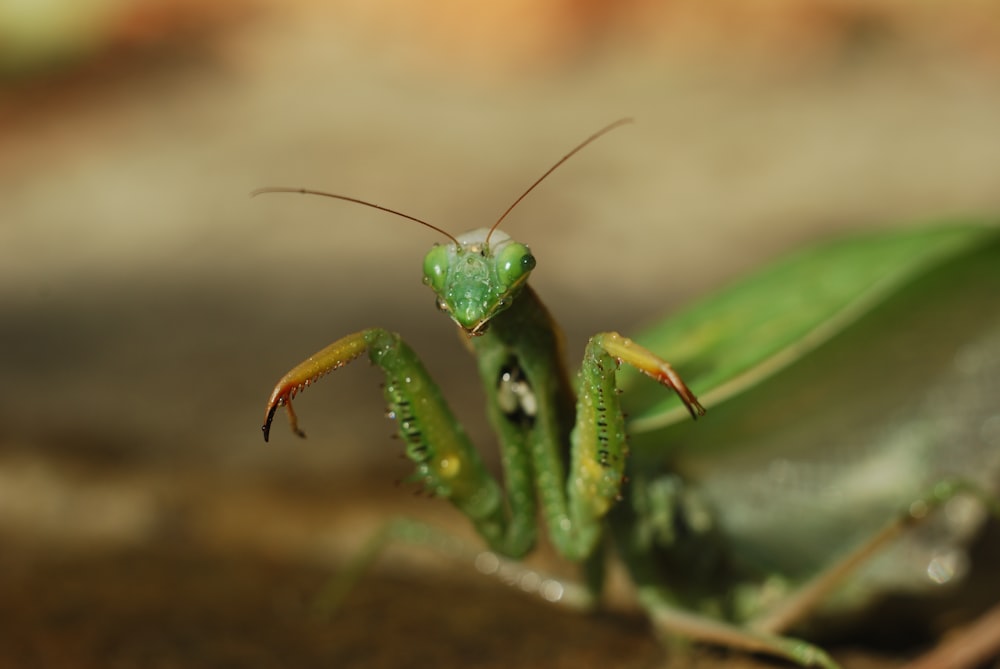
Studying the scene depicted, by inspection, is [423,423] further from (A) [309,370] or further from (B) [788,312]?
(B) [788,312]

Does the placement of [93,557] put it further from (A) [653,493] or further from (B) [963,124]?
(B) [963,124]

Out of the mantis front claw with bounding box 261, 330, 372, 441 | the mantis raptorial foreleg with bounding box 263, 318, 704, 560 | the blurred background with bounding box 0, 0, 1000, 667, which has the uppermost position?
the mantis front claw with bounding box 261, 330, 372, 441

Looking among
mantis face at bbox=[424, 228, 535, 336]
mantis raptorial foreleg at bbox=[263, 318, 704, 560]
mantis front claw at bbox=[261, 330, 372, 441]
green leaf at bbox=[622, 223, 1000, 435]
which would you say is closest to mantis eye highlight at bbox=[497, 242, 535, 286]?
mantis face at bbox=[424, 228, 535, 336]

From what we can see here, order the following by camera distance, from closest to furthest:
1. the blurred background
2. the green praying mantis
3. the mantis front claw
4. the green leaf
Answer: the mantis front claw → the green praying mantis → the green leaf → the blurred background

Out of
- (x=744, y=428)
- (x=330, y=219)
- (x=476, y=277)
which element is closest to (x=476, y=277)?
(x=476, y=277)

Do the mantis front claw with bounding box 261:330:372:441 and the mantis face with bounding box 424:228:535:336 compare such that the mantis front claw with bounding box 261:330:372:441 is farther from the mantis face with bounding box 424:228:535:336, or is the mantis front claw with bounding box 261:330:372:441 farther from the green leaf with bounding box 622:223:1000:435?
the green leaf with bounding box 622:223:1000:435

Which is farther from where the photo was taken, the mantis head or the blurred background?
the blurred background
